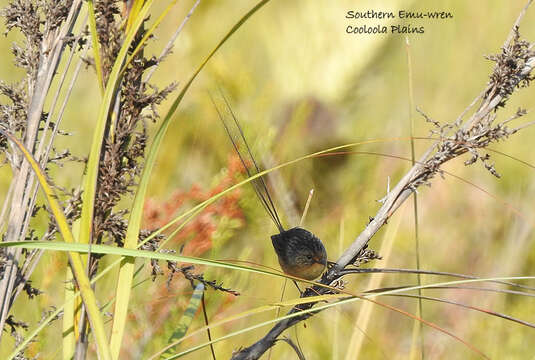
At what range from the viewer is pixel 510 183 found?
1.66 metres

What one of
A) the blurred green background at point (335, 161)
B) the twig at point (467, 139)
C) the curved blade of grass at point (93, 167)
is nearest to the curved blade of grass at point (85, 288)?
the curved blade of grass at point (93, 167)

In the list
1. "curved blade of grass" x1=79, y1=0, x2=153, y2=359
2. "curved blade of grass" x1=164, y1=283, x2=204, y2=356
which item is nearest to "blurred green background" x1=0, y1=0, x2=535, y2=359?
"curved blade of grass" x1=164, y1=283, x2=204, y2=356

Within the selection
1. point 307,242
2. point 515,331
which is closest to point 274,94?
point 515,331

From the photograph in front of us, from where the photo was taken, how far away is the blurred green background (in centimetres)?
107

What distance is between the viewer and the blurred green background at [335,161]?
1.07 meters

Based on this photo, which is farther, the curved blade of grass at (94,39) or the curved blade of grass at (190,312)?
the curved blade of grass at (190,312)

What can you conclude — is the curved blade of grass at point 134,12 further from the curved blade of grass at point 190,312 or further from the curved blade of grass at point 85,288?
the curved blade of grass at point 190,312

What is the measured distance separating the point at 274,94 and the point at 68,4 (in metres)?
1.24

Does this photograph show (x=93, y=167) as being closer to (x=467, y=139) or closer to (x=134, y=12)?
(x=134, y=12)

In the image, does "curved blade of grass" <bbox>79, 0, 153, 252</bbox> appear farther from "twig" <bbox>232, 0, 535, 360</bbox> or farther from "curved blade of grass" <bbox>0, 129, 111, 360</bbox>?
"twig" <bbox>232, 0, 535, 360</bbox>

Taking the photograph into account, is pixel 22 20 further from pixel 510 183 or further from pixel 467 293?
pixel 510 183

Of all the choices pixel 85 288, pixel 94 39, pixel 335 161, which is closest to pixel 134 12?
pixel 94 39

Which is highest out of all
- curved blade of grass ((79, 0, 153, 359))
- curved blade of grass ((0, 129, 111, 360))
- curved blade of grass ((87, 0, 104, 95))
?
curved blade of grass ((87, 0, 104, 95))

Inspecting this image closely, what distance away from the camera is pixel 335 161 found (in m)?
1.65
